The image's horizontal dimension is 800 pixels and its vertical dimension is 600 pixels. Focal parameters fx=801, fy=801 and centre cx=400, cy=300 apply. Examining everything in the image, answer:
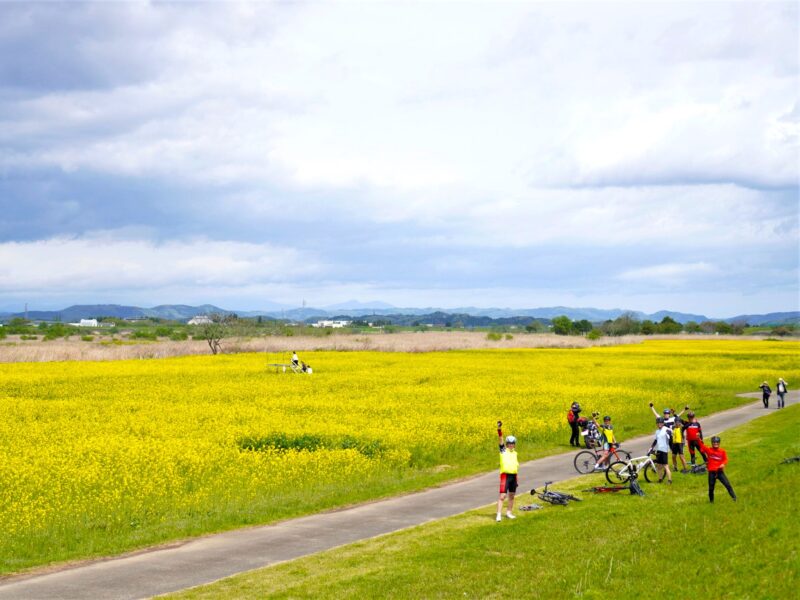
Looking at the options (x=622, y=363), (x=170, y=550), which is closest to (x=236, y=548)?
(x=170, y=550)

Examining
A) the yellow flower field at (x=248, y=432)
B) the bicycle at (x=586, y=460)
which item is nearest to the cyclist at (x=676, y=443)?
the bicycle at (x=586, y=460)

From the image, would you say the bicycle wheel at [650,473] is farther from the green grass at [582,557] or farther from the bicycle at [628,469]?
the green grass at [582,557]

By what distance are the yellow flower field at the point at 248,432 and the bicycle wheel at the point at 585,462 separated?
10.5 feet

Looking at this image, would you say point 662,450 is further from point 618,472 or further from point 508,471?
point 508,471

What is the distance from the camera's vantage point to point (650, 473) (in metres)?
26.3

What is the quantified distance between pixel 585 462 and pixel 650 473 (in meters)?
2.12

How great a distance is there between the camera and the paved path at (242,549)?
1509 centimetres

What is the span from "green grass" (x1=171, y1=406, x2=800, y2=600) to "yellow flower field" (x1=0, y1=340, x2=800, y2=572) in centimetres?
489

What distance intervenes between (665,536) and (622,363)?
65.8 metres

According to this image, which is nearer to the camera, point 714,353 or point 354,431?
point 354,431

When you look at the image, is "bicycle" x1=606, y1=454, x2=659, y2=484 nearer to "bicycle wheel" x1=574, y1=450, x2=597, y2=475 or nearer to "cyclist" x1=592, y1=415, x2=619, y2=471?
"cyclist" x1=592, y1=415, x2=619, y2=471

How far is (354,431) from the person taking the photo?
3428cm

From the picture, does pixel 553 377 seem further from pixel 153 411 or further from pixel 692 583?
pixel 692 583

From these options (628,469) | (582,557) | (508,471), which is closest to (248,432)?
(628,469)
